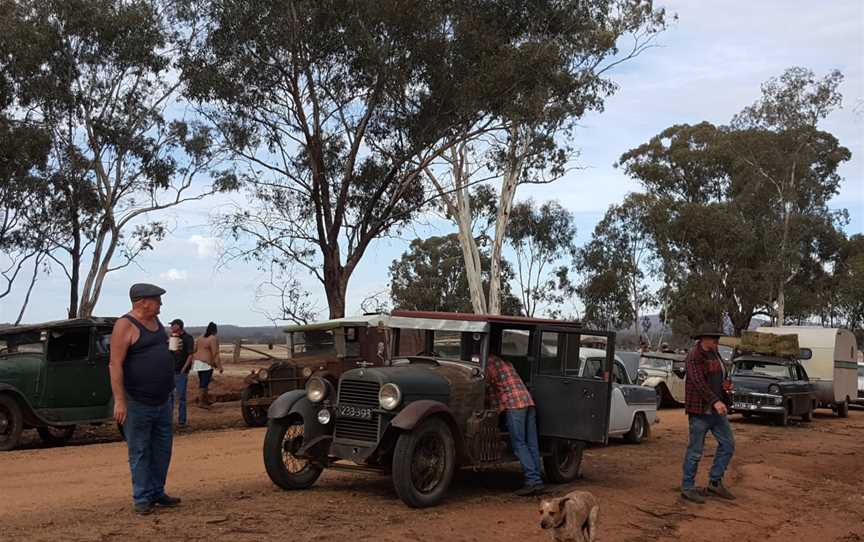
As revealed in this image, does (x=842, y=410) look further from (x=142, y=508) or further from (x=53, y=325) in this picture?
(x=142, y=508)

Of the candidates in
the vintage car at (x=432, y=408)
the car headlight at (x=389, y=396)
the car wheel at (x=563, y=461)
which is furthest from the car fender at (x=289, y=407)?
the car wheel at (x=563, y=461)

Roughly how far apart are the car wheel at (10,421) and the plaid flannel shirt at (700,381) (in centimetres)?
991

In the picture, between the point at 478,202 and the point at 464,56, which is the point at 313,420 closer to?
the point at 464,56

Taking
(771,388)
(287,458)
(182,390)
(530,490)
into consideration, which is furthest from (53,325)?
(771,388)

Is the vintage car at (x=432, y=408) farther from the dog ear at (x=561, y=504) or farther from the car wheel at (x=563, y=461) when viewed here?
the dog ear at (x=561, y=504)

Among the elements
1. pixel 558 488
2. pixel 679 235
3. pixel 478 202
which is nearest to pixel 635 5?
pixel 478 202

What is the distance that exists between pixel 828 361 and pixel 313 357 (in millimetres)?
14975

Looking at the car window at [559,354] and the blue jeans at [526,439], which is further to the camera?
Result: the car window at [559,354]

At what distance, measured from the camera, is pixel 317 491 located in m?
9.84

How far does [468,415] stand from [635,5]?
26.2 m

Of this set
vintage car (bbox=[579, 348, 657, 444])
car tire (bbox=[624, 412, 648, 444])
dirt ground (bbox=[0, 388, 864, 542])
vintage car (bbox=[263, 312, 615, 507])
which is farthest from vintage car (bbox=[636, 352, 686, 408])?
vintage car (bbox=[263, 312, 615, 507])

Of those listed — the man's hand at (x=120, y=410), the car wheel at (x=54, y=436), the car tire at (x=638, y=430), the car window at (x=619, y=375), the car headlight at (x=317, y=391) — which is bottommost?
the car wheel at (x=54, y=436)

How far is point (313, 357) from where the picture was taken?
17.7 meters

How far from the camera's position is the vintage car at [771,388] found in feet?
70.2
